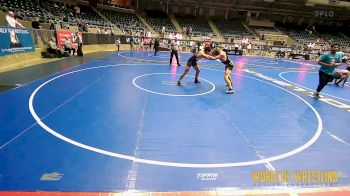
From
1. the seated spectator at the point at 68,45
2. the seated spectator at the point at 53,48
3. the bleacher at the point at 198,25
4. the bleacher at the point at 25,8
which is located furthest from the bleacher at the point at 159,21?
the seated spectator at the point at 53,48

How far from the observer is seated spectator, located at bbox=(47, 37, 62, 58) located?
1504 centimetres

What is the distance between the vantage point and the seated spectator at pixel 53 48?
15039 millimetres

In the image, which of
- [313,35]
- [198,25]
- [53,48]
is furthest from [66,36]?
[313,35]

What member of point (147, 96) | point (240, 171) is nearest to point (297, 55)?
point (147, 96)

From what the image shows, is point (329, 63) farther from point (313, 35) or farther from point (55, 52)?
point (313, 35)

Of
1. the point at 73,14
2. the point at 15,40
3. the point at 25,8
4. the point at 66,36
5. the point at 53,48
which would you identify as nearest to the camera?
the point at 15,40

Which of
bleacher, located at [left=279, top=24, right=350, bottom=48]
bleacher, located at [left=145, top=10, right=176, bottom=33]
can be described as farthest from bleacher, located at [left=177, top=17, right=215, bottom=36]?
bleacher, located at [left=279, top=24, right=350, bottom=48]

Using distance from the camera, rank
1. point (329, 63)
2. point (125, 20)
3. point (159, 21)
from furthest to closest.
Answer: point (159, 21) → point (125, 20) → point (329, 63)

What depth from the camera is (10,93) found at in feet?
24.5

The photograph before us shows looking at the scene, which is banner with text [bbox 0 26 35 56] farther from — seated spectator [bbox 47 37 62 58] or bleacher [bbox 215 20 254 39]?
bleacher [bbox 215 20 254 39]

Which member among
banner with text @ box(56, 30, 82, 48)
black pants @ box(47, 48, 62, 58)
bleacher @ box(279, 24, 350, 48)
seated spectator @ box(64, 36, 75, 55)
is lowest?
black pants @ box(47, 48, 62, 58)

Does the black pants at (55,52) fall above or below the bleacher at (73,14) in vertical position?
below

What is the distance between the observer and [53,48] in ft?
49.6

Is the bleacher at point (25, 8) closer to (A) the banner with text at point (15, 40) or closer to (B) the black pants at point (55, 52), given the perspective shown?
(B) the black pants at point (55, 52)
